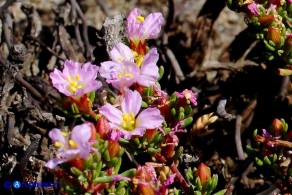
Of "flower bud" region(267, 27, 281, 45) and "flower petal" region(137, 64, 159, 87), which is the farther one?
"flower bud" region(267, 27, 281, 45)

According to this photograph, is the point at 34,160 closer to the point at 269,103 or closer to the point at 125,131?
the point at 125,131

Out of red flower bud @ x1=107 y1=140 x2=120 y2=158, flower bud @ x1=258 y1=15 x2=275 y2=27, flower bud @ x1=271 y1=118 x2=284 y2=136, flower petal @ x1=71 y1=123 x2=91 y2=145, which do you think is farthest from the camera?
flower bud @ x1=258 y1=15 x2=275 y2=27

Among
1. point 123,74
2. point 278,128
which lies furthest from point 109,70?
point 278,128

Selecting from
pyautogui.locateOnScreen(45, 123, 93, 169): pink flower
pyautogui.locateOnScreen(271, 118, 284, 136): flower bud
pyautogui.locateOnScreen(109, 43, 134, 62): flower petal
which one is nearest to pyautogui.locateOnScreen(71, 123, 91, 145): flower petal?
pyautogui.locateOnScreen(45, 123, 93, 169): pink flower

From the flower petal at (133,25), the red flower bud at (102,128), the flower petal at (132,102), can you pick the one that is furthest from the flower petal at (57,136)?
the flower petal at (133,25)

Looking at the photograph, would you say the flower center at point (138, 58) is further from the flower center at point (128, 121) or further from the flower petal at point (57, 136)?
the flower petal at point (57, 136)

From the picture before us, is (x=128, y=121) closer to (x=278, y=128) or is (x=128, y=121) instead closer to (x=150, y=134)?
(x=150, y=134)

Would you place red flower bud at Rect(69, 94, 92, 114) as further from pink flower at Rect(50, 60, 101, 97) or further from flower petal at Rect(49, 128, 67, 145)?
flower petal at Rect(49, 128, 67, 145)

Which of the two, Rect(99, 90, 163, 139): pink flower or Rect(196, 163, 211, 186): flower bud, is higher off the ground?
Rect(99, 90, 163, 139): pink flower
